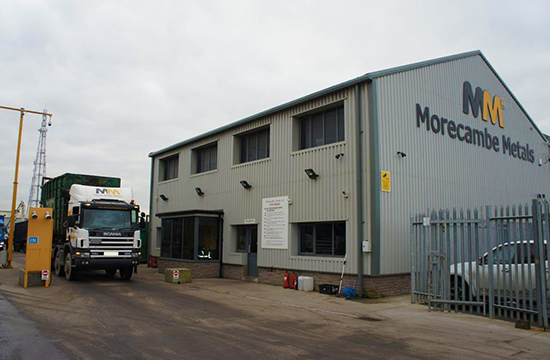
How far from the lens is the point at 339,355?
7027 millimetres

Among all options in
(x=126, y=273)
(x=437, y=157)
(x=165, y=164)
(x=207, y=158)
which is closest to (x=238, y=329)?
(x=126, y=273)

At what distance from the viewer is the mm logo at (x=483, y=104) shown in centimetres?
1917

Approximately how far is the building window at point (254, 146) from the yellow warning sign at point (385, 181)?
6253 millimetres

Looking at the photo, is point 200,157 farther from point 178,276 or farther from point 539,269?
point 539,269

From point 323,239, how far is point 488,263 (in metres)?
6.70

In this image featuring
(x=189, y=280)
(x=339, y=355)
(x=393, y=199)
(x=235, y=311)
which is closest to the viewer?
(x=339, y=355)

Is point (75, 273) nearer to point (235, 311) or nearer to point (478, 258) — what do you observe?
point (235, 311)

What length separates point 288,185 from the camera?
17.6 meters

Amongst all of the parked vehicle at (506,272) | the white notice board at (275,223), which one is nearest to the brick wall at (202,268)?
the white notice board at (275,223)

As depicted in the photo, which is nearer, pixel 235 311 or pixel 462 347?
pixel 462 347

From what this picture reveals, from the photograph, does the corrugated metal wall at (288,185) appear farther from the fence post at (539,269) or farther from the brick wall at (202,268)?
the fence post at (539,269)

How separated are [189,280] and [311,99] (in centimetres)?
857

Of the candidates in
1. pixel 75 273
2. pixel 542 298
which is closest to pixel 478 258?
pixel 542 298

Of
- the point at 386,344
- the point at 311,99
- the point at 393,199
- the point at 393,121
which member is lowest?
the point at 386,344
